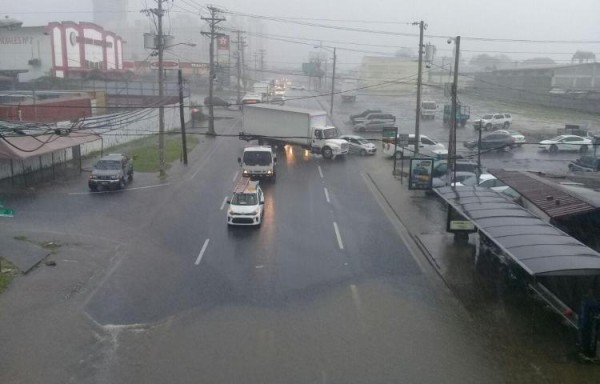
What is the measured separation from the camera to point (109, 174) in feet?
83.3

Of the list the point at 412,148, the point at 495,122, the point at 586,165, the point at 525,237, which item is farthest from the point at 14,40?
the point at 525,237

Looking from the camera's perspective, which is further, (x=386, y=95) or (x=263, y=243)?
(x=386, y=95)

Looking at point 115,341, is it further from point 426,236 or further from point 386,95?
point 386,95

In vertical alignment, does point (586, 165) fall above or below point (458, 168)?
below

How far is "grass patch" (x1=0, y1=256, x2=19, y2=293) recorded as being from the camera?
1460cm

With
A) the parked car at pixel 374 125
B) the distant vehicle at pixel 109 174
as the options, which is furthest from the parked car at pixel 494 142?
the distant vehicle at pixel 109 174

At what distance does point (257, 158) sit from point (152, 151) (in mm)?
10750

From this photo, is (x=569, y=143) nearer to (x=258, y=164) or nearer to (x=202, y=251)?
(x=258, y=164)

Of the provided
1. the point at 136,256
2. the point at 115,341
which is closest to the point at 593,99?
the point at 136,256

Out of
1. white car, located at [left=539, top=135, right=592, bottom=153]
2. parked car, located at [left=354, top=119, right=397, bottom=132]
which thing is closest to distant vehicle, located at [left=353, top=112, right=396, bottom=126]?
parked car, located at [left=354, top=119, right=397, bottom=132]

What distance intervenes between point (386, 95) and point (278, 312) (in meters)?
84.8

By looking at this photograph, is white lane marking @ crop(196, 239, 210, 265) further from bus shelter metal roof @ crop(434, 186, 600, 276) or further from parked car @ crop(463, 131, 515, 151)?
parked car @ crop(463, 131, 515, 151)

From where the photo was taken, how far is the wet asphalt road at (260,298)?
1070 centimetres

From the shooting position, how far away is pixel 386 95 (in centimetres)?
9469
